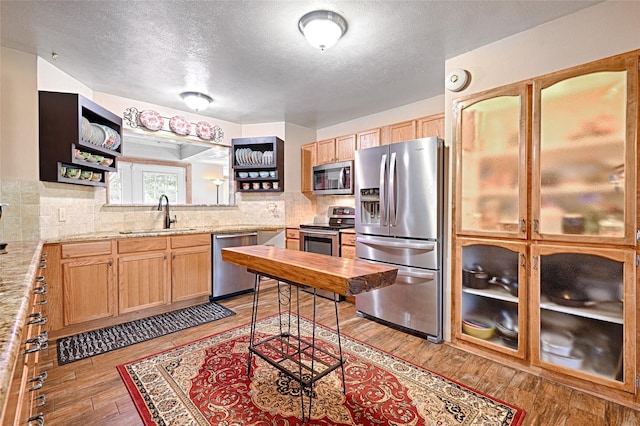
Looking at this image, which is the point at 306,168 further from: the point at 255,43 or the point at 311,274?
the point at 311,274

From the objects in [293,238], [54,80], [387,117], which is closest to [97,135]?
[54,80]

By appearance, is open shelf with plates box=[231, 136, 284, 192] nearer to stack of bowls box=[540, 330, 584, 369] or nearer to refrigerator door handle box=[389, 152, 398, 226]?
refrigerator door handle box=[389, 152, 398, 226]

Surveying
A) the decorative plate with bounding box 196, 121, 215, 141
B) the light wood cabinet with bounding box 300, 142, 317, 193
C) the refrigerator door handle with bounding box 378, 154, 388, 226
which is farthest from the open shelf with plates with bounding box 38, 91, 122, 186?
the refrigerator door handle with bounding box 378, 154, 388, 226

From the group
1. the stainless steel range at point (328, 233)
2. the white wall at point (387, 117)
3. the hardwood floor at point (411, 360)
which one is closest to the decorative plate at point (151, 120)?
the stainless steel range at point (328, 233)

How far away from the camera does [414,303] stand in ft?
9.52

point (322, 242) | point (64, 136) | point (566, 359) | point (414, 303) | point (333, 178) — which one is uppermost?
point (64, 136)

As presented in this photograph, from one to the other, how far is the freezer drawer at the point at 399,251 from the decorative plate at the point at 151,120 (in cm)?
295

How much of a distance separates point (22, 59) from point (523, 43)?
13.6 feet

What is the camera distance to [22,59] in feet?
8.68

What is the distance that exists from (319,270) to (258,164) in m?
3.33

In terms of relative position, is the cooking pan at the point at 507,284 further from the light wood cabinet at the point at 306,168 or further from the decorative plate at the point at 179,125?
the decorative plate at the point at 179,125

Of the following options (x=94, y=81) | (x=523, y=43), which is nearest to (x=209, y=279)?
(x=94, y=81)

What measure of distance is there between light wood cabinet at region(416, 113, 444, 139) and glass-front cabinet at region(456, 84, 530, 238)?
0.79 metres

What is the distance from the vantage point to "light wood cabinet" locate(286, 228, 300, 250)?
180 inches
